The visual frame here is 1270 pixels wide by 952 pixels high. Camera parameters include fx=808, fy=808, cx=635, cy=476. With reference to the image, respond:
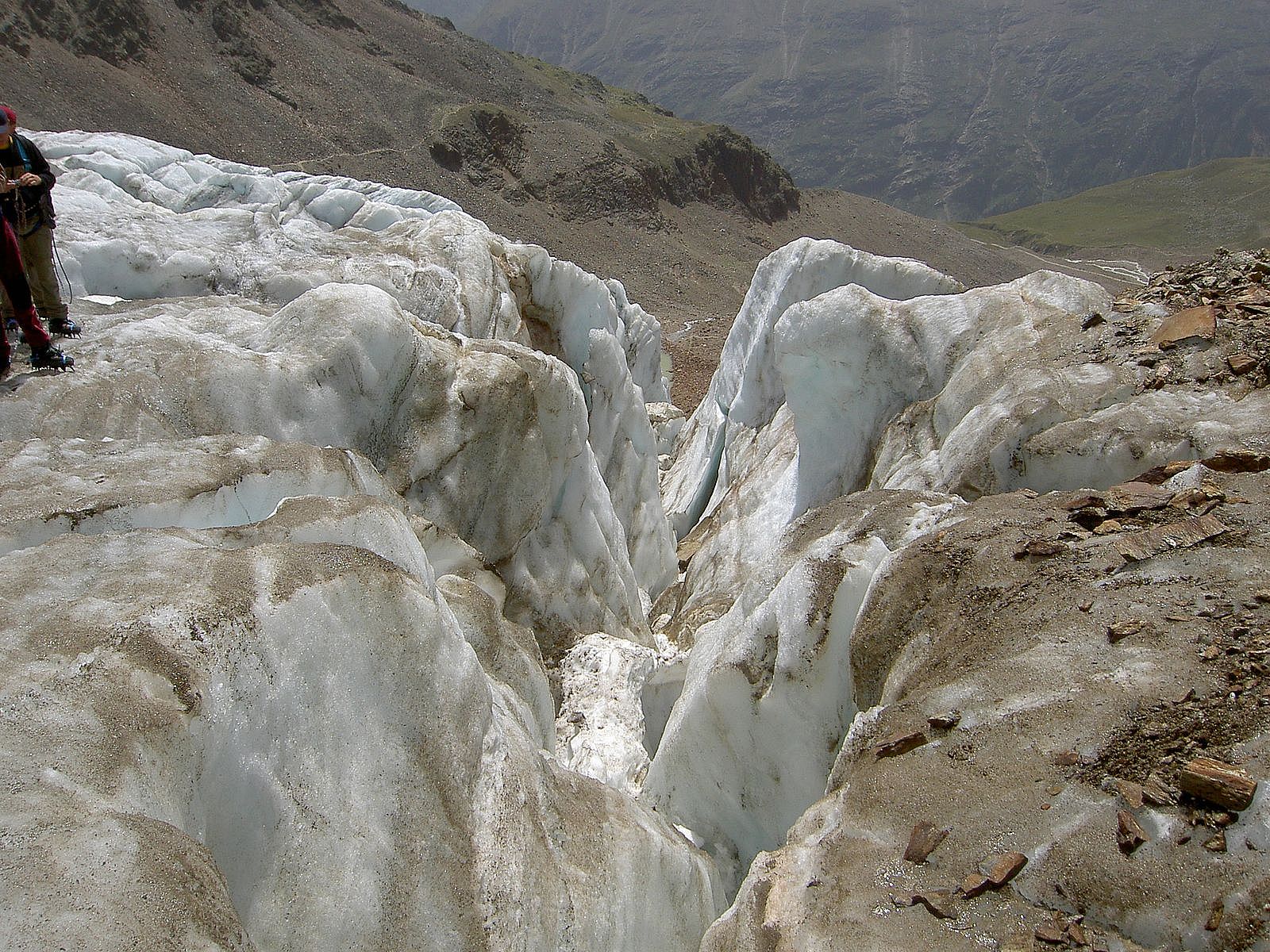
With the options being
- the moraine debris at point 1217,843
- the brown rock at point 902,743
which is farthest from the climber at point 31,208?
the moraine debris at point 1217,843

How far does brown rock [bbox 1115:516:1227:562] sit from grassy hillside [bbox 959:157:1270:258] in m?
112

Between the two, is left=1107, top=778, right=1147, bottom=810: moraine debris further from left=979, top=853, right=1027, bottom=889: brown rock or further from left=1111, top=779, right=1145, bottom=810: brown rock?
left=979, top=853, right=1027, bottom=889: brown rock

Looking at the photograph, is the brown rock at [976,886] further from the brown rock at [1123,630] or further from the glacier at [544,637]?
the brown rock at [1123,630]

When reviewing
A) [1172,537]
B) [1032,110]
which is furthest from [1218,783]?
[1032,110]

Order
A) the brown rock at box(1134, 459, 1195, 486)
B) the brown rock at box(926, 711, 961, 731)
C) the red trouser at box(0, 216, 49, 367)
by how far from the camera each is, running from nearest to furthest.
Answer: the brown rock at box(926, 711, 961, 731) → the brown rock at box(1134, 459, 1195, 486) → the red trouser at box(0, 216, 49, 367)

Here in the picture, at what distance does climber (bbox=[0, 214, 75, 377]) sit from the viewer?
621 centimetres

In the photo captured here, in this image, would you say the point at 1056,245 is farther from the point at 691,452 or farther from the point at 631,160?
the point at 691,452

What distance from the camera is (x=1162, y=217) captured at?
386 ft

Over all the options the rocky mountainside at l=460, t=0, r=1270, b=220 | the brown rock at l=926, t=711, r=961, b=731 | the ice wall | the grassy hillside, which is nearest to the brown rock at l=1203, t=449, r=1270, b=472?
the brown rock at l=926, t=711, r=961, b=731

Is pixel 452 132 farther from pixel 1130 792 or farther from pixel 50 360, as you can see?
pixel 1130 792

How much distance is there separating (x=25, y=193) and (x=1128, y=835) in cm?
834

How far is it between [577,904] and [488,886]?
2.30 ft

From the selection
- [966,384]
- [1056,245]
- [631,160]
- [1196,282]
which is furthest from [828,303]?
[1056,245]

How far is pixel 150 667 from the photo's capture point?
3686 mm
